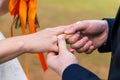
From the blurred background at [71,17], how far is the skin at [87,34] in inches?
41.5

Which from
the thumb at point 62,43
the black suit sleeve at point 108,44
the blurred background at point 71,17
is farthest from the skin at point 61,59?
the blurred background at point 71,17

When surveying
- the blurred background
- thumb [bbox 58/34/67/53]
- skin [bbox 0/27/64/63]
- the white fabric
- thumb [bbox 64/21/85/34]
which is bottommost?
the blurred background

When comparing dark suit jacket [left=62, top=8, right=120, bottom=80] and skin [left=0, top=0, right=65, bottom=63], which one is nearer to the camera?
dark suit jacket [left=62, top=8, right=120, bottom=80]

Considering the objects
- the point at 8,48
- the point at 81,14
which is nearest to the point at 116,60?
the point at 8,48

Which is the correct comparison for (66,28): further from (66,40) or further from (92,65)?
(92,65)

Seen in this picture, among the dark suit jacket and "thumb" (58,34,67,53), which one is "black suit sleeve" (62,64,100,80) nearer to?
the dark suit jacket

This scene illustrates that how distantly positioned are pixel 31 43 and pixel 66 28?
12 cm

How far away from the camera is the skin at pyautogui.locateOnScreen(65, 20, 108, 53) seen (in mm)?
888

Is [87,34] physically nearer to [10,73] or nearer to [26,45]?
[26,45]

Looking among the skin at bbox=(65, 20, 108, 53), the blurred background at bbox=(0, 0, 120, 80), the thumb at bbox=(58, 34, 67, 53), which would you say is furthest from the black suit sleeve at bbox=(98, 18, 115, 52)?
the blurred background at bbox=(0, 0, 120, 80)

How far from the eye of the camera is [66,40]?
90 centimetres

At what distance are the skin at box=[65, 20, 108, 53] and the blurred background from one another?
41.5 inches

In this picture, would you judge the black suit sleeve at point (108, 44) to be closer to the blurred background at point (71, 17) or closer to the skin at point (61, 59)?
the skin at point (61, 59)

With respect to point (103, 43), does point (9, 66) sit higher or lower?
lower
